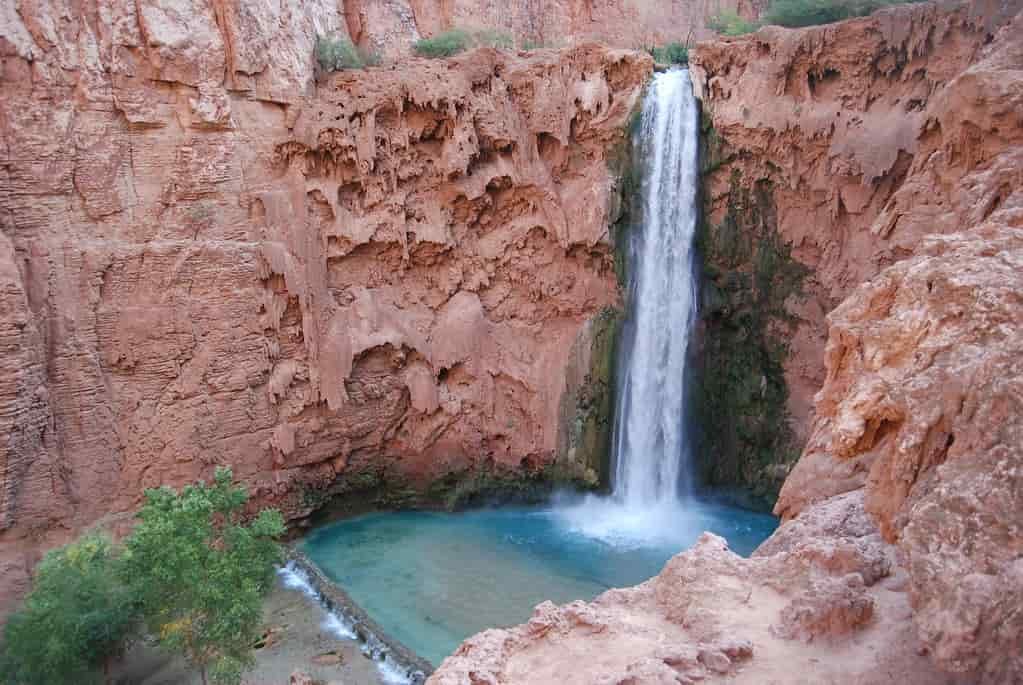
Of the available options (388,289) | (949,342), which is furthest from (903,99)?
(949,342)

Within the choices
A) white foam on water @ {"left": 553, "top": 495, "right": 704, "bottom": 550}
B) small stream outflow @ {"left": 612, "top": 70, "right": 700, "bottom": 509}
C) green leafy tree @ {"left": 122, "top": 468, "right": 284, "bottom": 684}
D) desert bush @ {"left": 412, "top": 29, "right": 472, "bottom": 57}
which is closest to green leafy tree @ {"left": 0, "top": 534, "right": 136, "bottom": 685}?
green leafy tree @ {"left": 122, "top": 468, "right": 284, "bottom": 684}

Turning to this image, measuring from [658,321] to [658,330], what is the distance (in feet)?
0.62

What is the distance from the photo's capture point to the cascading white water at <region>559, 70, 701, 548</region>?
52.2 feet

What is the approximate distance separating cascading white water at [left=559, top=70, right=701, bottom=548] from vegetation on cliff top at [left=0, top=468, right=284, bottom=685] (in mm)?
7749

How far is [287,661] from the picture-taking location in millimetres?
10797

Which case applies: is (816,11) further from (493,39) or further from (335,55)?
(335,55)

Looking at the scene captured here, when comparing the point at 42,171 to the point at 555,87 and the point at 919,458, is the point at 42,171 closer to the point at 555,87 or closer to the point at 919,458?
the point at 555,87

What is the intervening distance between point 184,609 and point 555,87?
37.9 feet

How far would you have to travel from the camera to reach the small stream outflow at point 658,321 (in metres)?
16.0

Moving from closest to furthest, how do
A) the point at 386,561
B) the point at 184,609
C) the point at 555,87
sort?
the point at 184,609, the point at 386,561, the point at 555,87

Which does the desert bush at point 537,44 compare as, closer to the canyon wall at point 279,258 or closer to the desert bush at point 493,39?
the desert bush at point 493,39

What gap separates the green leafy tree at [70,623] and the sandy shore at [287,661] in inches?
30.7

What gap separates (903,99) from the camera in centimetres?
1347

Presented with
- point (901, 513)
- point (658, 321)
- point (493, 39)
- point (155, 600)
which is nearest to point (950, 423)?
point (901, 513)
